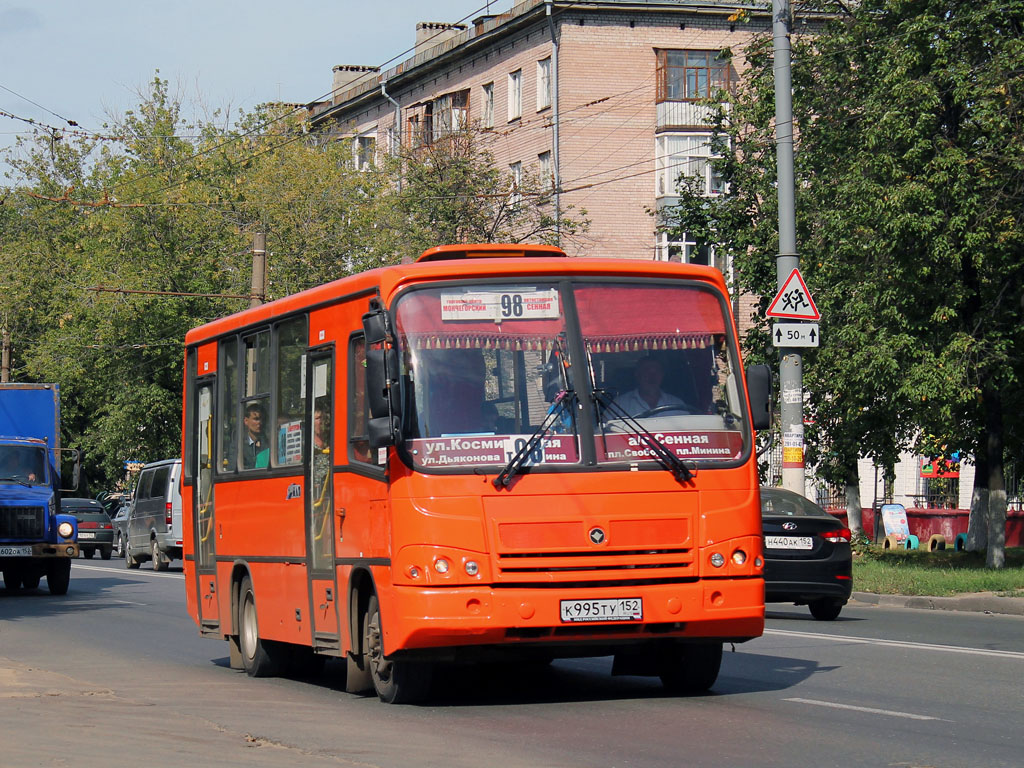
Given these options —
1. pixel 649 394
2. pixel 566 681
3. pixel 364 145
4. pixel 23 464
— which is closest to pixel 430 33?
pixel 364 145

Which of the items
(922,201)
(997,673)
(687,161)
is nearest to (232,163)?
(687,161)

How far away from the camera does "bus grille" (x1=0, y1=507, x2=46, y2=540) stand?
25484mm

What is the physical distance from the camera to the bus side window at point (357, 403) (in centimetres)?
1061

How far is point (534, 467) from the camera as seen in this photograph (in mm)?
9852

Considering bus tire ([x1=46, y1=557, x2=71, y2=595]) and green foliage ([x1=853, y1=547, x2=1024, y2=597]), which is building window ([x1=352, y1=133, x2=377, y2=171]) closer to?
bus tire ([x1=46, y1=557, x2=71, y2=595])

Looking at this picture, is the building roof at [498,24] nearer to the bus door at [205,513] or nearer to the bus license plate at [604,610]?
the bus door at [205,513]

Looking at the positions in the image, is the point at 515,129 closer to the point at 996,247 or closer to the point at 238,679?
the point at 996,247

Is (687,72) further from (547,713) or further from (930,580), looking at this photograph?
(547,713)

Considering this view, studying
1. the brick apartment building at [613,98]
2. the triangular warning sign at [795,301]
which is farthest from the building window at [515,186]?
the triangular warning sign at [795,301]

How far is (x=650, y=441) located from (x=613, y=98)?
150 feet

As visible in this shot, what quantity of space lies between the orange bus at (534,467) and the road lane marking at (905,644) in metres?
3.94

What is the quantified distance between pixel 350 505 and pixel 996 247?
55.4 ft

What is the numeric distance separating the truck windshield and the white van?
7.54 meters

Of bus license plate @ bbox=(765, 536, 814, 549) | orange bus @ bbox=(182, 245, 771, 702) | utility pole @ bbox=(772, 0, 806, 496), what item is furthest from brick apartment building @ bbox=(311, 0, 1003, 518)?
orange bus @ bbox=(182, 245, 771, 702)
